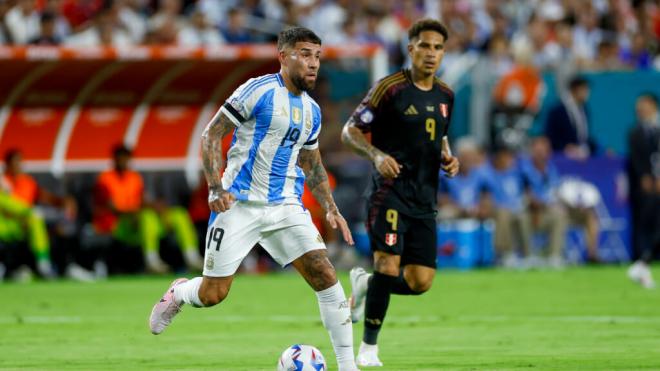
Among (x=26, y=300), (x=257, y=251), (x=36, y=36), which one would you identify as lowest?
(x=257, y=251)

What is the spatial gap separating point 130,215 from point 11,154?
1.93m

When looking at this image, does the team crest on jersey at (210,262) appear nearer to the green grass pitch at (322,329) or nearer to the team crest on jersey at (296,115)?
the green grass pitch at (322,329)

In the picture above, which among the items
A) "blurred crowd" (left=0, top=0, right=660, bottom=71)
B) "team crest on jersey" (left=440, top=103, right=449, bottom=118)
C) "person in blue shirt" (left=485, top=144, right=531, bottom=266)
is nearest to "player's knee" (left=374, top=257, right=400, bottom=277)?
"team crest on jersey" (left=440, top=103, right=449, bottom=118)

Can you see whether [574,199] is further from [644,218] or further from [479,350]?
[479,350]

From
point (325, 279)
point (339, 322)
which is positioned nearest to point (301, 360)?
point (339, 322)

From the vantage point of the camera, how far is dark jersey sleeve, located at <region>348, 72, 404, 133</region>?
35.1ft

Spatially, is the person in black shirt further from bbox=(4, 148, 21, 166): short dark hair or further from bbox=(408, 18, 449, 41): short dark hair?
bbox=(408, 18, 449, 41): short dark hair

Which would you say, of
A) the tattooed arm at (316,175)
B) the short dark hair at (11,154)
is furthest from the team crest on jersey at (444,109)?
the short dark hair at (11,154)

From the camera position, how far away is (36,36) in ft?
67.4

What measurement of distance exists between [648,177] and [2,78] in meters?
9.65

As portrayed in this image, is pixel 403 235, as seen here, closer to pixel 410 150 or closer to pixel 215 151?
pixel 410 150

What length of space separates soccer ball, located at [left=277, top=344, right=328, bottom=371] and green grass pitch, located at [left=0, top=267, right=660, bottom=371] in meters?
0.91

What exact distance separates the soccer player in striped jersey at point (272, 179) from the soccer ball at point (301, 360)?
19 centimetres

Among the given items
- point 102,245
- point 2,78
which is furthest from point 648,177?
point 2,78
